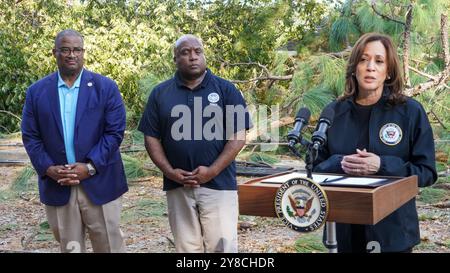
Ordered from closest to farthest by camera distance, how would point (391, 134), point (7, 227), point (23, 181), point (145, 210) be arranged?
point (391, 134) < point (7, 227) < point (145, 210) < point (23, 181)

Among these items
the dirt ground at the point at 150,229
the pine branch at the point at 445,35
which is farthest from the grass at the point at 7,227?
the pine branch at the point at 445,35

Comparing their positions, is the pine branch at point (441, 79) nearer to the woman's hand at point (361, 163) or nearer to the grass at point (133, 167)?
the grass at point (133, 167)

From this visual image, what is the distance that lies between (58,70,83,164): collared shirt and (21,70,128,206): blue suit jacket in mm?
19

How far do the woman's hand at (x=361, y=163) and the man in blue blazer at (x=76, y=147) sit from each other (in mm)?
1135

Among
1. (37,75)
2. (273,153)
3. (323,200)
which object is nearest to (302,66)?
(273,153)

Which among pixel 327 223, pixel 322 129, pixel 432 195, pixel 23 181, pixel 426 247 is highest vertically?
pixel 322 129

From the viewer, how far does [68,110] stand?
242 centimetres

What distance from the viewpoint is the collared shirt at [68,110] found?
240cm

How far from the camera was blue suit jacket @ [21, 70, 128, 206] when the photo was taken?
238 cm

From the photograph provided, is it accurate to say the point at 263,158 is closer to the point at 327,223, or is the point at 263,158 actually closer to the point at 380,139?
the point at 380,139

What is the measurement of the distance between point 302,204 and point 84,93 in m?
1.34

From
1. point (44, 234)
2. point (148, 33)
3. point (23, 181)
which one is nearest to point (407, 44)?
point (148, 33)

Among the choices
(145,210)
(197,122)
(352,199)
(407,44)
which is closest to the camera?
(352,199)
